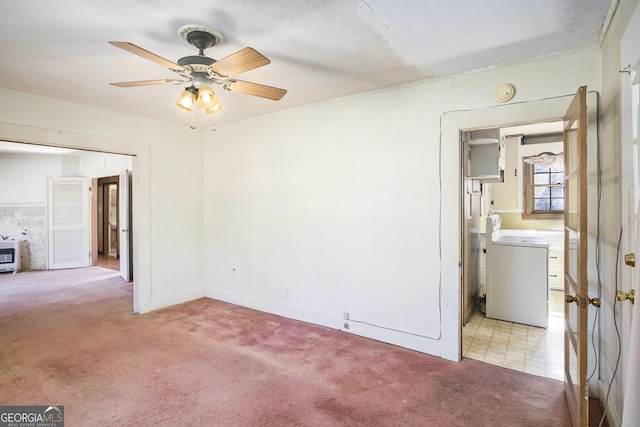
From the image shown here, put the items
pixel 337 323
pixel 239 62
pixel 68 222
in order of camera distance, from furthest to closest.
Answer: pixel 68 222 < pixel 337 323 < pixel 239 62

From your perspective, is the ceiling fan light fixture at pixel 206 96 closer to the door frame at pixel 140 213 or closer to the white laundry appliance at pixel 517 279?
the door frame at pixel 140 213

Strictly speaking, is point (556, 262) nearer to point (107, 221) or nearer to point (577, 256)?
point (577, 256)

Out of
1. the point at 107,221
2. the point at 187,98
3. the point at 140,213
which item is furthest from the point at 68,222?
the point at 187,98

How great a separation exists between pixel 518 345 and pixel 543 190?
11.9 feet

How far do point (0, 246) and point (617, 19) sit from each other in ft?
31.1

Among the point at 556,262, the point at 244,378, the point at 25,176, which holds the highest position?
the point at 25,176

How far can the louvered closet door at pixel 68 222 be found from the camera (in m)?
6.89

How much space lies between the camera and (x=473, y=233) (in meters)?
4.05

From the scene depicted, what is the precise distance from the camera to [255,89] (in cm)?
229

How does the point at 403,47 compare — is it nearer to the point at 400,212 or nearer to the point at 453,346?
the point at 400,212

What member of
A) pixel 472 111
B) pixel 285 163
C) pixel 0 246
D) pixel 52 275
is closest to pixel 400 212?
pixel 472 111

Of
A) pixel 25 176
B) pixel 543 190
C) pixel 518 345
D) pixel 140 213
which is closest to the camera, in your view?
pixel 518 345

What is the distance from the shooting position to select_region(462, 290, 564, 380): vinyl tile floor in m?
2.73

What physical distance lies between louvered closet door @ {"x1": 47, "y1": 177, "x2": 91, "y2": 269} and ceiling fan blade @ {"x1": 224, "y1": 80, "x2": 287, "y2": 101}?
6614mm
